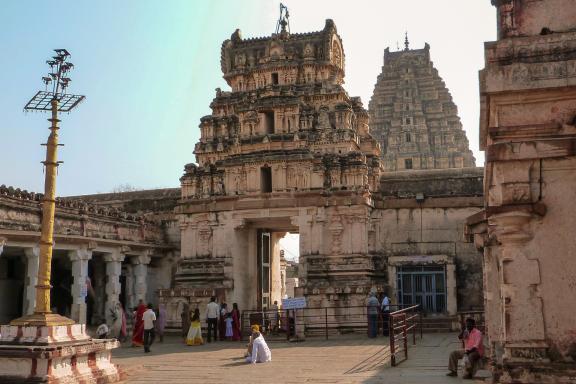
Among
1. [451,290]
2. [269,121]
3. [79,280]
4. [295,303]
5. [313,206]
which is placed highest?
[269,121]

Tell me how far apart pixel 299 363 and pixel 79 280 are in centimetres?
1060

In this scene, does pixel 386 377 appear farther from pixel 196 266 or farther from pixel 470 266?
pixel 196 266

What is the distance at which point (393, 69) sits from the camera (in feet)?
173

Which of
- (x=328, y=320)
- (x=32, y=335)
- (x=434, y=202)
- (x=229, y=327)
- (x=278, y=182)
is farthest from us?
(x=278, y=182)

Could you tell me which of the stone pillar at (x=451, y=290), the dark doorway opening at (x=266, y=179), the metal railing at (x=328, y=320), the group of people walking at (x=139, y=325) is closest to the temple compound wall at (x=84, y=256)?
the group of people walking at (x=139, y=325)

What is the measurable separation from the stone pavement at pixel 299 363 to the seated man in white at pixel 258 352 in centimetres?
23

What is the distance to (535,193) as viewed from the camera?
7.39m

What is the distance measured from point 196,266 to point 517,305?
1783cm

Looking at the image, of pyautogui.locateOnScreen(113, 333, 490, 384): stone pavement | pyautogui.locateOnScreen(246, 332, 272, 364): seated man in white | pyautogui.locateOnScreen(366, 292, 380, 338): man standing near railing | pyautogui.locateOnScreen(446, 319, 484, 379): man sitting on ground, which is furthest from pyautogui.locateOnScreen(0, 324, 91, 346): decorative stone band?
pyautogui.locateOnScreen(366, 292, 380, 338): man standing near railing

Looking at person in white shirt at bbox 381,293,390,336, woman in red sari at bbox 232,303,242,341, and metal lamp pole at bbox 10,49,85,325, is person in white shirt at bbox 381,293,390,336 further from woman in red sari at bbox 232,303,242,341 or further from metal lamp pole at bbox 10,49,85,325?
metal lamp pole at bbox 10,49,85,325

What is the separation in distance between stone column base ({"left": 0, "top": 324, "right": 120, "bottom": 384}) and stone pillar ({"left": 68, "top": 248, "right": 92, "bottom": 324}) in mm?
10709

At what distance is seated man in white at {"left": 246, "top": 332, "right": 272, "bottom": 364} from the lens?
13.9 m

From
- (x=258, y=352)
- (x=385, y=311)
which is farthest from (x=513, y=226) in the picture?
(x=385, y=311)

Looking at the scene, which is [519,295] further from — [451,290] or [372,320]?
[451,290]
